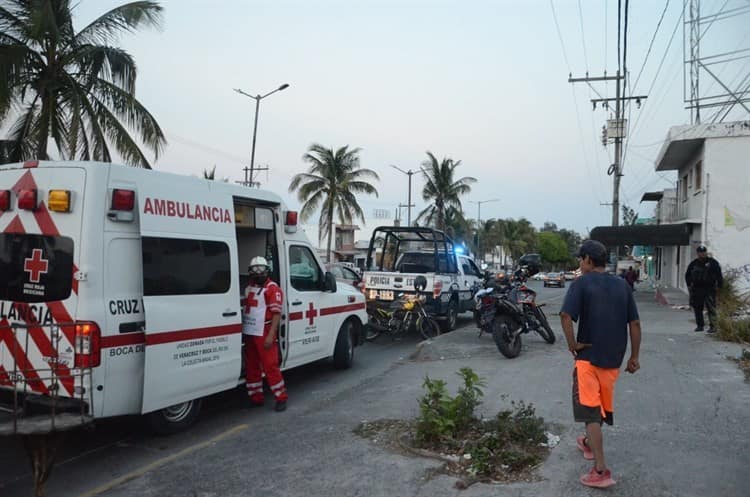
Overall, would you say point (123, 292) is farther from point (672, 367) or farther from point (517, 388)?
point (672, 367)

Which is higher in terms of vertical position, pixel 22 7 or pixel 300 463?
pixel 22 7

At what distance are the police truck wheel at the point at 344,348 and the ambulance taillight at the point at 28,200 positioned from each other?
470 cm

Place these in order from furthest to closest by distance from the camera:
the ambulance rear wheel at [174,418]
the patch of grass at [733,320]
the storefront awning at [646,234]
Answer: the storefront awning at [646,234] → the patch of grass at [733,320] → the ambulance rear wheel at [174,418]

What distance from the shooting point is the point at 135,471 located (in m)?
4.89

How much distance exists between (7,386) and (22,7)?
11913 mm

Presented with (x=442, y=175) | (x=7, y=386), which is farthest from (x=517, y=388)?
(x=442, y=175)

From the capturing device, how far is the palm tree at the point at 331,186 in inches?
1390

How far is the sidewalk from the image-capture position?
4.25m

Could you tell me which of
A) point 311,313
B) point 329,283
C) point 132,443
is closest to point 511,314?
point 329,283

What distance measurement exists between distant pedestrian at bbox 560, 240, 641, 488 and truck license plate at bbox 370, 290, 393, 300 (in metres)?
8.13

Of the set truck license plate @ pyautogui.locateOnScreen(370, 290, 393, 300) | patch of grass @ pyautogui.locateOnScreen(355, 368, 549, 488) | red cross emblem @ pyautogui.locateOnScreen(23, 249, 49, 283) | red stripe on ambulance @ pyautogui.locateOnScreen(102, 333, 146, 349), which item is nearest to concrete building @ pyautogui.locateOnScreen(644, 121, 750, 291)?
truck license plate @ pyautogui.locateOnScreen(370, 290, 393, 300)

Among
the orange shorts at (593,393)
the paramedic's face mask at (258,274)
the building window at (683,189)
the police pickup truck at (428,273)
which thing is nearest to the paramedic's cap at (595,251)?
the orange shorts at (593,393)

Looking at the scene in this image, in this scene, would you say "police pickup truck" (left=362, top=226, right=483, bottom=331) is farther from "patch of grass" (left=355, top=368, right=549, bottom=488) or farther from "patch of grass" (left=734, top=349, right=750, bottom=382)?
"patch of grass" (left=355, top=368, right=549, bottom=488)

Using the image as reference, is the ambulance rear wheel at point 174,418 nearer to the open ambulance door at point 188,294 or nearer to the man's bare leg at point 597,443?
the open ambulance door at point 188,294
